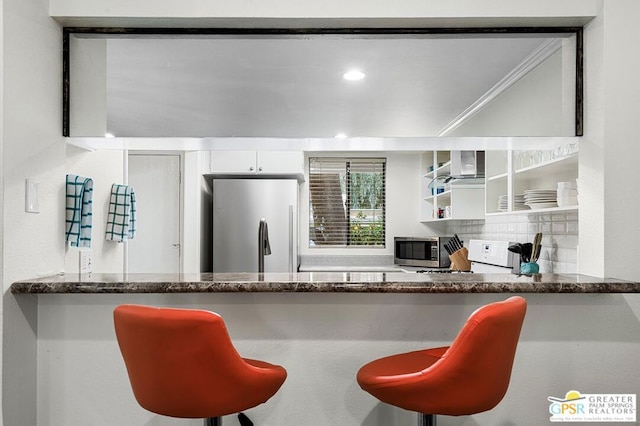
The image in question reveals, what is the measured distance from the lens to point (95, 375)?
182cm

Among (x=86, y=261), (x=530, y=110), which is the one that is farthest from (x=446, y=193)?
(x=86, y=261)

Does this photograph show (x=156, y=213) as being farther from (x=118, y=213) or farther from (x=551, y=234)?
(x=551, y=234)

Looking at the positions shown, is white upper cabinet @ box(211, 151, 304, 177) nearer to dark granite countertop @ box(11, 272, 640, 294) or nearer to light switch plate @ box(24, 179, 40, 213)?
light switch plate @ box(24, 179, 40, 213)

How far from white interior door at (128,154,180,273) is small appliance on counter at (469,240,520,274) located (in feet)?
9.23

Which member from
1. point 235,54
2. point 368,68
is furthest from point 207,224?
point 368,68

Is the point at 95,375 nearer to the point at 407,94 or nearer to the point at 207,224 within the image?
A: the point at 407,94

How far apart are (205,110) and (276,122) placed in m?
0.33

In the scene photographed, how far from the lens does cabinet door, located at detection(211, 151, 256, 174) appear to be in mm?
4426

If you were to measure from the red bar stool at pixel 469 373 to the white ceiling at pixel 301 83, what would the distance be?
1.05 m

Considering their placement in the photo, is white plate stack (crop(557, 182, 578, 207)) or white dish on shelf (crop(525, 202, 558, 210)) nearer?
white plate stack (crop(557, 182, 578, 207))

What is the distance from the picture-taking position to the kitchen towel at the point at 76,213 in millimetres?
1965

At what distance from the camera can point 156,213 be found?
182 inches

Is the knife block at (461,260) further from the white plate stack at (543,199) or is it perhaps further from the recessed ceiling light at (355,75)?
the recessed ceiling light at (355,75)

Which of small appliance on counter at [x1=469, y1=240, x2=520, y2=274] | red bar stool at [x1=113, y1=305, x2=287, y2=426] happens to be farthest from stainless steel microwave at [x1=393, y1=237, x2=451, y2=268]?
red bar stool at [x1=113, y1=305, x2=287, y2=426]
